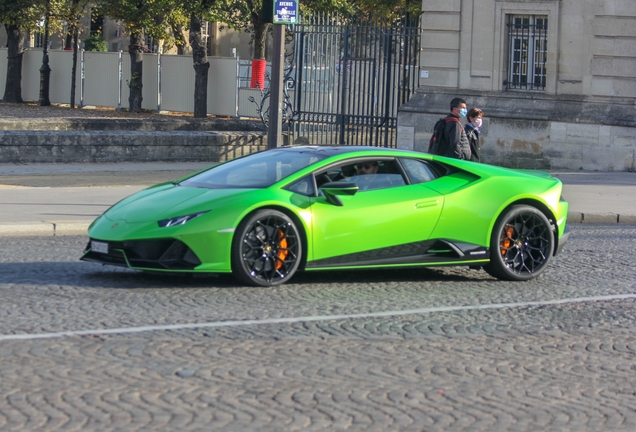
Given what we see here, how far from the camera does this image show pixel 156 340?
21.5 ft

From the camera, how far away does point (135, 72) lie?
38.0 meters

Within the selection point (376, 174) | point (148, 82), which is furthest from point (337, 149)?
point (148, 82)

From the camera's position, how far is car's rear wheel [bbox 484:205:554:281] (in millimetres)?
9273

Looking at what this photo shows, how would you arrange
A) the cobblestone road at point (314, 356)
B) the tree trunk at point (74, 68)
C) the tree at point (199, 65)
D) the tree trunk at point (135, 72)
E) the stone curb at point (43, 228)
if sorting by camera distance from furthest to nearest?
the tree trunk at point (74, 68), the tree trunk at point (135, 72), the tree at point (199, 65), the stone curb at point (43, 228), the cobblestone road at point (314, 356)

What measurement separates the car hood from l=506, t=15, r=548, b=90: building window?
14.7 m

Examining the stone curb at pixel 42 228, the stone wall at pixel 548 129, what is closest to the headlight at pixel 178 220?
the stone curb at pixel 42 228

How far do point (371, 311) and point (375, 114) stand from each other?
16.1m

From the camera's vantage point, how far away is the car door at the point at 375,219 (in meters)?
8.56

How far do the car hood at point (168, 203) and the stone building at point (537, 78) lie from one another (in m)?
13.9

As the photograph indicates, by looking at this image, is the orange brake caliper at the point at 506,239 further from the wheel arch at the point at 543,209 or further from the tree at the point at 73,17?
the tree at the point at 73,17

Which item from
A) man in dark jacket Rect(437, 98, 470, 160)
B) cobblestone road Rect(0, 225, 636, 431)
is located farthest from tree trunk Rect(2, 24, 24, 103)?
cobblestone road Rect(0, 225, 636, 431)

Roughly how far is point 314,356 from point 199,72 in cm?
3011

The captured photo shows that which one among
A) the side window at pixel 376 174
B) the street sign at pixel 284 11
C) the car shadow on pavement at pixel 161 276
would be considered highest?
the street sign at pixel 284 11

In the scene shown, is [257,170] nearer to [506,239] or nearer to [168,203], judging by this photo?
[168,203]
